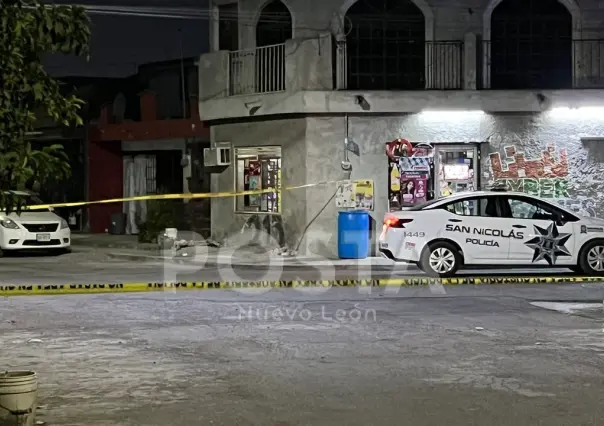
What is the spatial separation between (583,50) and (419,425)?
17.4 metres

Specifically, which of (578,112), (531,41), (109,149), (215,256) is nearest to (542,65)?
(531,41)

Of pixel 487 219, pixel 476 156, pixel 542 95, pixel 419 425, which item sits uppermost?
pixel 542 95

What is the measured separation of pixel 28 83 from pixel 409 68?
1788cm

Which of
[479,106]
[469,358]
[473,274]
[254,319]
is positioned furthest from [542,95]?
[469,358]

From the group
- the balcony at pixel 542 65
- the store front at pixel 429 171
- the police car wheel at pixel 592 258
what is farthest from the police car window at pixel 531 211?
the balcony at pixel 542 65

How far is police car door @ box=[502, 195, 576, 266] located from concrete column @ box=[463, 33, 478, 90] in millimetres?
5381

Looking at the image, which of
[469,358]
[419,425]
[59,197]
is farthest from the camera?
[59,197]

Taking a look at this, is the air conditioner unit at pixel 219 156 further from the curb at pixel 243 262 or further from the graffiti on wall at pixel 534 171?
the graffiti on wall at pixel 534 171

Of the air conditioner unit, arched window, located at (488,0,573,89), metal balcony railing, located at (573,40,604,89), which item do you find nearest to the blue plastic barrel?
the air conditioner unit

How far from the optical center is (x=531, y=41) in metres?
23.2

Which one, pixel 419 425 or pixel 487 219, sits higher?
pixel 487 219

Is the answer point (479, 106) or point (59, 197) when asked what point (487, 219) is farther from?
point (59, 197)

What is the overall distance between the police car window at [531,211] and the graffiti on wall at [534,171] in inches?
191

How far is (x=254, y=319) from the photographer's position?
1276 cm
